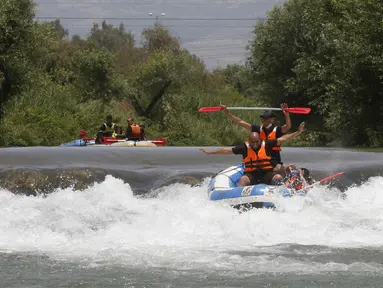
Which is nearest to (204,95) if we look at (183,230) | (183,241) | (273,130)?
(273,130)

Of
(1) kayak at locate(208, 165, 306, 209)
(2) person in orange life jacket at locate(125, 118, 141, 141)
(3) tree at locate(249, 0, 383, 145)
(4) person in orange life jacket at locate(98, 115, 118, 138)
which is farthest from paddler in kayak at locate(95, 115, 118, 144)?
(1) kayak at locate(208, 165, 306, 209)

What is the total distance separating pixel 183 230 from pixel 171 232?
0.72ft

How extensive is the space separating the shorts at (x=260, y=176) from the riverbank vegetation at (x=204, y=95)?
635 inches

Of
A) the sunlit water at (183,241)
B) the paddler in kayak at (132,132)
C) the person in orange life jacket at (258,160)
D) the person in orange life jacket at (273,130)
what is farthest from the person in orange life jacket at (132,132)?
the person in orange life jacket at (258,160)

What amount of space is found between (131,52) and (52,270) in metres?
62.9

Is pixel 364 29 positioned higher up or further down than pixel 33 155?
higher up

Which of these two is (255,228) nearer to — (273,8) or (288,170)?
(288,170)

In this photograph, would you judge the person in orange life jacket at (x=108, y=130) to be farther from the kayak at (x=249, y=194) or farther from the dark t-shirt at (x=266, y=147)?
the kayak at (x=249, y=194)

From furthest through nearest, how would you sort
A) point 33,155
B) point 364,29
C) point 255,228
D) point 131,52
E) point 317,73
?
point 131,52, point 317,73, point 364,29, point 33,155, point 255,228

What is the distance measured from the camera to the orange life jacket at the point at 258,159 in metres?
13.4

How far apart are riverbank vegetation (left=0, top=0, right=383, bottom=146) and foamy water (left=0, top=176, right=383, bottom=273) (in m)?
16.6

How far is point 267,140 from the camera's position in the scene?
44.5 ft

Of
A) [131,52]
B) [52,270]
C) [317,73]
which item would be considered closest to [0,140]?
[317,73]

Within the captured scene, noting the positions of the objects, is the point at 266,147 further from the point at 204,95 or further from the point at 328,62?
the point at 204,95
